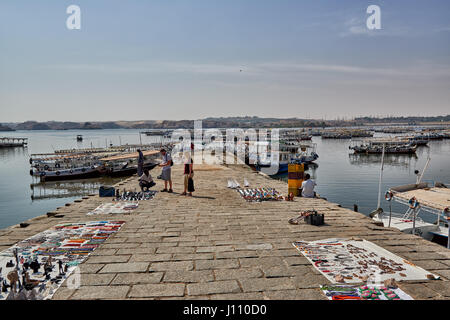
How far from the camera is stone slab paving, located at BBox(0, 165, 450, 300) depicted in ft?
13.3

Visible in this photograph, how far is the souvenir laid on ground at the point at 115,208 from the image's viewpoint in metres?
8.52

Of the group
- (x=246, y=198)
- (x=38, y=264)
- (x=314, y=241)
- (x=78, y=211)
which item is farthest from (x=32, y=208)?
(x=314, y=241)

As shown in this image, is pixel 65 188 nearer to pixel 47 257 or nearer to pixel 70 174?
pixel 70 174

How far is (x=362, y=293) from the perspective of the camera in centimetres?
385

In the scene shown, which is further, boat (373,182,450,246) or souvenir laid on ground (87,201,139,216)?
boat (373,182,450,246)

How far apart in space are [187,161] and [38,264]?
21.6ft

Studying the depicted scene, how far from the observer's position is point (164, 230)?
6.88 m

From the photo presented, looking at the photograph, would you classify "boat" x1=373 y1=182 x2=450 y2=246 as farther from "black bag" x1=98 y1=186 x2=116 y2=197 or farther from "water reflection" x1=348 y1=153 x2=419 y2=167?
"water reflection" x1=348 y1=153 x2=419 y2=167

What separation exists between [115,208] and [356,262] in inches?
266

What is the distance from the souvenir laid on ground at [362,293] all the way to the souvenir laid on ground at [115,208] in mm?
6260

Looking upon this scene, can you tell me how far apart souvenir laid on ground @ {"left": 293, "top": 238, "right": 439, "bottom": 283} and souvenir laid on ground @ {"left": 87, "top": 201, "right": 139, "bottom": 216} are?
17.2 feet

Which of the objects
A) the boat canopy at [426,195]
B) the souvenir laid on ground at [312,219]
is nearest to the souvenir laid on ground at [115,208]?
the souvenir laid on ground at [312,219]

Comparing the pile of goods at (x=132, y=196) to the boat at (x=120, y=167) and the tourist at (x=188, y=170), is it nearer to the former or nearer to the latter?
the tourist at (x=188, y=170)

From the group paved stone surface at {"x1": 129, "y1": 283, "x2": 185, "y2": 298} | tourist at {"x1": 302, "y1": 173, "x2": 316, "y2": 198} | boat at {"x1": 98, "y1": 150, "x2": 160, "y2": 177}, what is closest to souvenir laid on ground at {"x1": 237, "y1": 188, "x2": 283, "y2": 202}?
tourist at {"x1": 302, "y1": 173, "x2": 316, "y2": 198}
